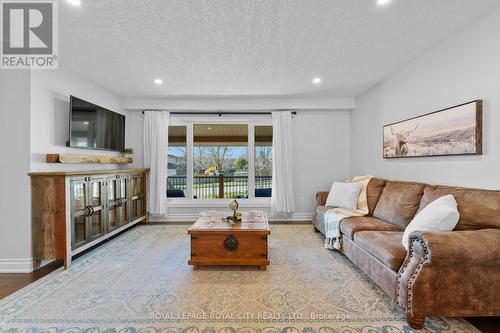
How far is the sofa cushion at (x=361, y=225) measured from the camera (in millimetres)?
2674

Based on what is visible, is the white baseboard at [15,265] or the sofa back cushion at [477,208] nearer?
the sofa back cushion at [477,208]

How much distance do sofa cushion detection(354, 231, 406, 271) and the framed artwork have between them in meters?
1.06

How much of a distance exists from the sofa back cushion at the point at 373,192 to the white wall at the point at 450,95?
0.82 feet

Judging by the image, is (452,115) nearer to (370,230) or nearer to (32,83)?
(370,230)

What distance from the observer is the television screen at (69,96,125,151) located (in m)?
3.15

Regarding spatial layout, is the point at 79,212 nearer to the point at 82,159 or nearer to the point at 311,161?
the point at 82,159

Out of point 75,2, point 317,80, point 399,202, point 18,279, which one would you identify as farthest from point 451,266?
point 18,279

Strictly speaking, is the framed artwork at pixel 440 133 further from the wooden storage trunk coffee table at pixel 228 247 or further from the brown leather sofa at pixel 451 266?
the wooden storage trunk coffee table at pixel 228 247

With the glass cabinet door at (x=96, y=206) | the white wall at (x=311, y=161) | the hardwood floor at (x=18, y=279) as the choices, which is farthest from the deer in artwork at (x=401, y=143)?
the hardwood floor at (x=18, y=279)

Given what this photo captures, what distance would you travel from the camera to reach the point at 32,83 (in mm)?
2605

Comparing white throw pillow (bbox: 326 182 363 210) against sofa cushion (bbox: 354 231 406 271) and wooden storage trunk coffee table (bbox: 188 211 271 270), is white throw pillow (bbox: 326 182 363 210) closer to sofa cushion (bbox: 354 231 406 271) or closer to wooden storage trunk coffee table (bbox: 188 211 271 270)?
sofa cushion (bbox: 354 231 406 271)

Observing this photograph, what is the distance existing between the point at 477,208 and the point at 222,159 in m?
3.95

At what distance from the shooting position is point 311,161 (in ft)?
15.8

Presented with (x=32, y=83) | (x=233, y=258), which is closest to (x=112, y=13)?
(x=32, y=83)
